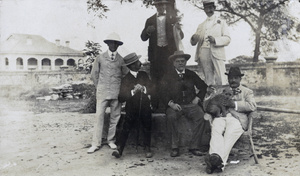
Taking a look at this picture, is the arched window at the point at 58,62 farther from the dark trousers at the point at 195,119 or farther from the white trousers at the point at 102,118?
the dark trousers at the point at 195,119

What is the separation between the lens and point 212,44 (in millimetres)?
4527

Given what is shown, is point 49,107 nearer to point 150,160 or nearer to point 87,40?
point 87,40

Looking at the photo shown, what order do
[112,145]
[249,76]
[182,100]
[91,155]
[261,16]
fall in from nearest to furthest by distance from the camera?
[91,155], [182,100], [112,145], [261,16], [249,76]

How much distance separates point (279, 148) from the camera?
4.05m

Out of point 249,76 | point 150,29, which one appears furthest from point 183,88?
point 249,76

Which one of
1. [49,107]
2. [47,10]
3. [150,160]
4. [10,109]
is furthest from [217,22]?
[49,107]

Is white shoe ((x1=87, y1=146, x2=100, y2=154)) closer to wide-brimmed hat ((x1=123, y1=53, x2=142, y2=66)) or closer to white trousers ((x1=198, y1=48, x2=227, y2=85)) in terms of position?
wide-brimmed hat ((x1=123, y1=53, x2=142, y2=66))

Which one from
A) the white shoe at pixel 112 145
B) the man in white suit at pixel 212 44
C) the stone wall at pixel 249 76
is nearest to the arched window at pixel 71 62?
the stone wall at pixel 249 76

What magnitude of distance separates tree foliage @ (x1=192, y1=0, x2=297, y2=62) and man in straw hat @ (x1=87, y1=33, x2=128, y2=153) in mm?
2114

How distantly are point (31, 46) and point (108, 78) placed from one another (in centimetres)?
278

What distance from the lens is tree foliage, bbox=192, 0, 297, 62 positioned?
217 inches

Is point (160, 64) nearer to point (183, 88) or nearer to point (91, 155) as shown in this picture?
point (183, 88)

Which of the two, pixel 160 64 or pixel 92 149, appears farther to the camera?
pixel 160 64

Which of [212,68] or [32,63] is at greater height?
[32,63]
